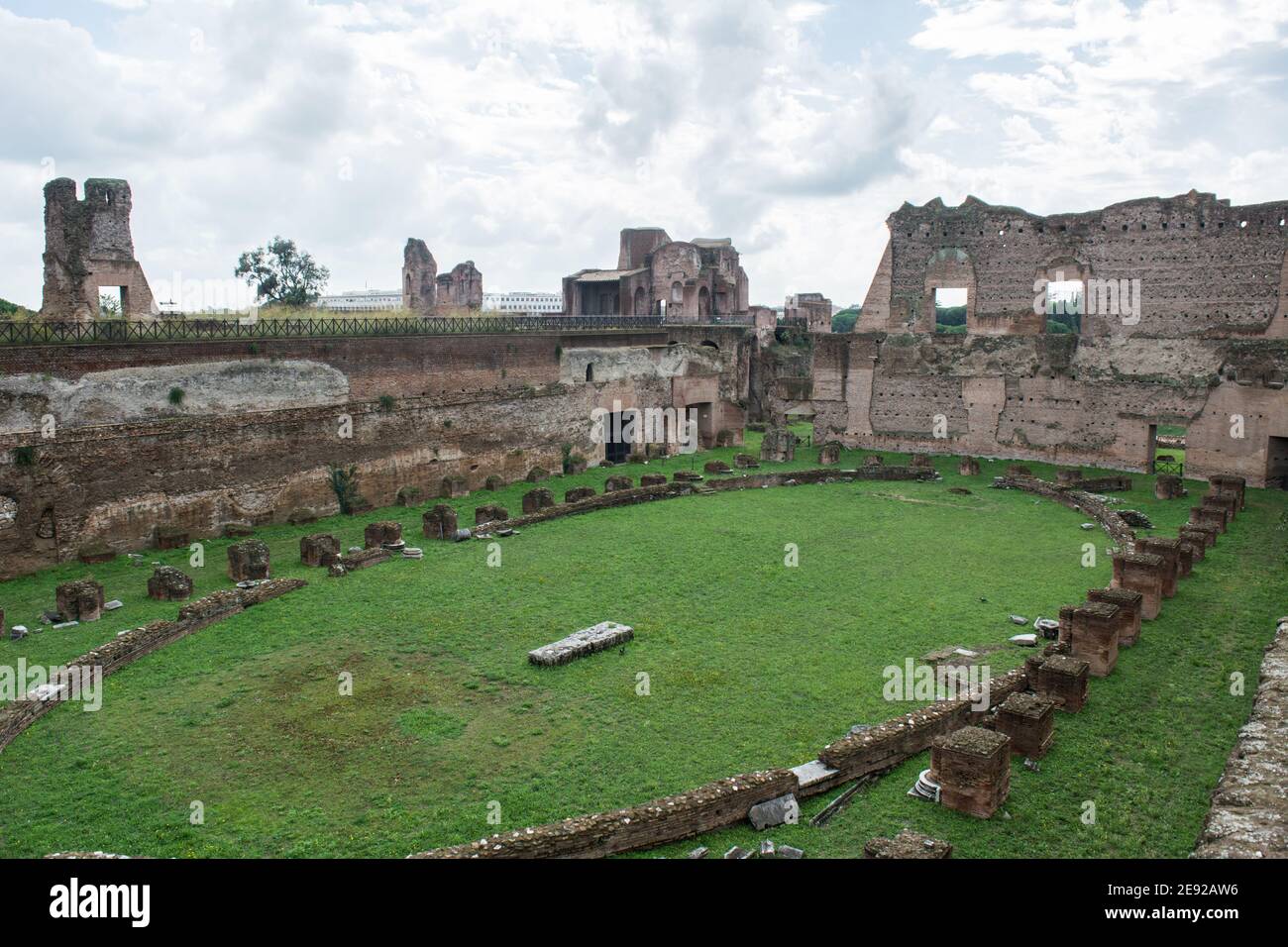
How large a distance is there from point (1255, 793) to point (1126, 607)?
4359 mm

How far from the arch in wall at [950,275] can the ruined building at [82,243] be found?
68.7 feet

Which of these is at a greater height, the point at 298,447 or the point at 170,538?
the point at 298,447

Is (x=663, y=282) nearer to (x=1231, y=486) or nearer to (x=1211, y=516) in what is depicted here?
(x=1231, y=486)

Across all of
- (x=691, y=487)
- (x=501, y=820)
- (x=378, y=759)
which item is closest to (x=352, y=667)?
(x=378, y=759)

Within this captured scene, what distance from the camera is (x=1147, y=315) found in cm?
2448

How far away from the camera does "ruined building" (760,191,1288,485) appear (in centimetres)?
2245

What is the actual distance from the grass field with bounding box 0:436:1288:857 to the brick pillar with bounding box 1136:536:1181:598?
0.23 metres

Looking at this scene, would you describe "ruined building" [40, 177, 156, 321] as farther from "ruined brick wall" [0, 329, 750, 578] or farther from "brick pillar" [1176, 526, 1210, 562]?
"brick pillar" [1176, 526, 1210, 562]

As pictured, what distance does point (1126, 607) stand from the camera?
36.6 feet

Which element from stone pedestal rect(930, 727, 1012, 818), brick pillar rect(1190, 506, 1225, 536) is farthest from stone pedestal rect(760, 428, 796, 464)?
stone pedestal rect(930, 727, 1012, 818)

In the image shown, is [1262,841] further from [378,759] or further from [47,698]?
[47,698]

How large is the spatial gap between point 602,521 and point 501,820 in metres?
11.2

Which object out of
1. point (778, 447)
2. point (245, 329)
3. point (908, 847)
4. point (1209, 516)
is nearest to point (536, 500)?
point (245, 329)

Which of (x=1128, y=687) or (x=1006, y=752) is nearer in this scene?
(x=1006, y=752)
